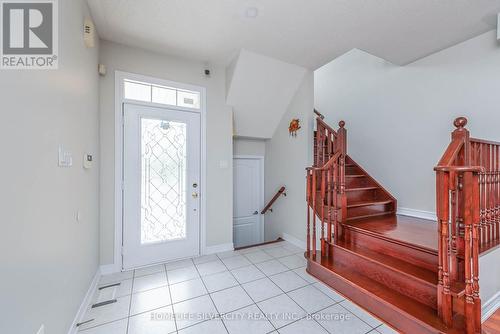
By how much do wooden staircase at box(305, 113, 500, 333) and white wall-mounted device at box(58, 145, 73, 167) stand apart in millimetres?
2275

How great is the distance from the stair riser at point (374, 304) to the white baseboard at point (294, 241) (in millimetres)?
898

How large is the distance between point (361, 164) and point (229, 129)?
8.18ft

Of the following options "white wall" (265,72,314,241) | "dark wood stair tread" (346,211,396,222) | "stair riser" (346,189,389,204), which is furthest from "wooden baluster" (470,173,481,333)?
"white wall" (265,72,314,241)

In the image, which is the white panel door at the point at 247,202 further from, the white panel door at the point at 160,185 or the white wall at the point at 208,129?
the white panel door at the point at 160,185

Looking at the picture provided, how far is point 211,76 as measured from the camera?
3.20m

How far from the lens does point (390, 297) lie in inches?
69.3

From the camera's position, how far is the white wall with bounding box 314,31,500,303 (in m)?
2.49

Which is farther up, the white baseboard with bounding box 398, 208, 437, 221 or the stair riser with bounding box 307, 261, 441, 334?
the white baseboard with bounding box 398, 208, 437, 221

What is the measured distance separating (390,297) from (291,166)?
2.21 meters

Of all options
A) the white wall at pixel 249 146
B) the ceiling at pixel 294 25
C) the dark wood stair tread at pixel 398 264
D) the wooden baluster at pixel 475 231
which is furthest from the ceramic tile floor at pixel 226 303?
the ceiling at pixel 294 25

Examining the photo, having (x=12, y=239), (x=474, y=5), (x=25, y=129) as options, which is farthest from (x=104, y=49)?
(x=474, y=5)

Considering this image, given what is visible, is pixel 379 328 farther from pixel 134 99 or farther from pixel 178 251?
pixel 134 99

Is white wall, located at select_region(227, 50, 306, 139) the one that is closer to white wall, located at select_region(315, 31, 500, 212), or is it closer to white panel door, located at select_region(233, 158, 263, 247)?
white panel door, located at select_region(233, 158, 263, 247)

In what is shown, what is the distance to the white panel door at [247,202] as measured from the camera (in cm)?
422
